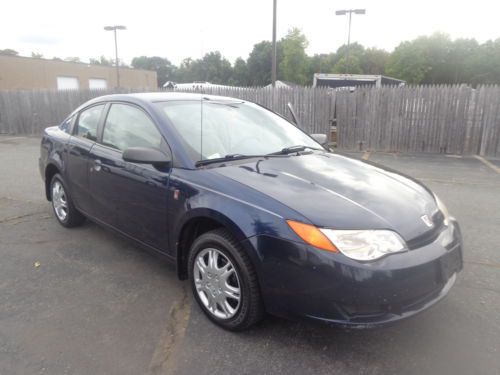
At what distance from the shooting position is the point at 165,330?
8.73 ft

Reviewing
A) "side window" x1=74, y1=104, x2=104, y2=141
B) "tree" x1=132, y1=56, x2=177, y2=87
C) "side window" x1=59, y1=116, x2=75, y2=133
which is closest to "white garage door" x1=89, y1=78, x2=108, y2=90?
"side window" x1=59, y1=116, x2=75, y2=133

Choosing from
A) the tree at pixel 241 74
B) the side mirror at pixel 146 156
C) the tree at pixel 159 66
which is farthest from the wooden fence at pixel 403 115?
the tree at pixel 159 66

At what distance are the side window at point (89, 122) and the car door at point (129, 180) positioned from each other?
222mm

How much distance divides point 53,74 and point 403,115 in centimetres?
3513

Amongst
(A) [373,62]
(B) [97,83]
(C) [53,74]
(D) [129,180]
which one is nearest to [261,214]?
(D) [129,180]

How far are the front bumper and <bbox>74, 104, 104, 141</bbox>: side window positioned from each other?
Result: 2443mm

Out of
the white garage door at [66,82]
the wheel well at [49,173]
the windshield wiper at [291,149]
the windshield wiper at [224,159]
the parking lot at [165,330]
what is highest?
the white garage door at [66,82]

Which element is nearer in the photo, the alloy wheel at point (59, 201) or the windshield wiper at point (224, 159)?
the windshield wiper at point (224, 159)

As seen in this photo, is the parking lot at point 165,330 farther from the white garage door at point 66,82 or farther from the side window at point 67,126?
the white garage door at point 66,82

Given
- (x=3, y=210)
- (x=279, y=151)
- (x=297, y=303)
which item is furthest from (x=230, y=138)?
(x=3, y=210)

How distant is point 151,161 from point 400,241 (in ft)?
5.73

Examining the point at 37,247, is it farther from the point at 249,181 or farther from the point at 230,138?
the point at 249,181

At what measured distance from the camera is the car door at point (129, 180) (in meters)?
2.99

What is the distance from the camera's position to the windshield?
302cm
